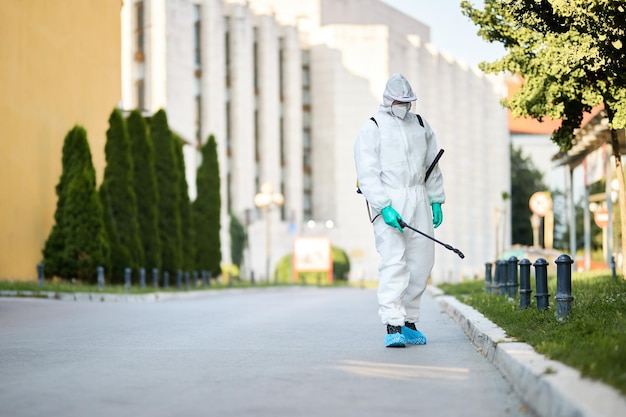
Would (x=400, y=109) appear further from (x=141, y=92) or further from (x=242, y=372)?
(x=141, y=92)

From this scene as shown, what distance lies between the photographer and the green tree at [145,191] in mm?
32031

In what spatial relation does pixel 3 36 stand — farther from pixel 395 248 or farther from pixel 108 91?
pixel 395 248

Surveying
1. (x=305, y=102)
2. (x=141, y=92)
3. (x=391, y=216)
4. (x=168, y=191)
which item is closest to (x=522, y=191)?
(x=305, y=102)

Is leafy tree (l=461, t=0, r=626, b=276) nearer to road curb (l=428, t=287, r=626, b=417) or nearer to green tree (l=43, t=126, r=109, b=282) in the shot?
road curb (l=428, t=287, r=626, b=417)

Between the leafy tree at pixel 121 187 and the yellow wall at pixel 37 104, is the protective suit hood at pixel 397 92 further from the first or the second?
the leafy tree at pixel 121 187

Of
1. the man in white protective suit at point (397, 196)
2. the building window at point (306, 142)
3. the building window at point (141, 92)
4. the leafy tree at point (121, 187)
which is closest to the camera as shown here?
the man in white protective suit at point (397, 196)

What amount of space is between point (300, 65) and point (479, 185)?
21.5 meters

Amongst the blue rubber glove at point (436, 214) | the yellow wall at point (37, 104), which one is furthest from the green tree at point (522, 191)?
the blue rubber glove at point (436, 214)

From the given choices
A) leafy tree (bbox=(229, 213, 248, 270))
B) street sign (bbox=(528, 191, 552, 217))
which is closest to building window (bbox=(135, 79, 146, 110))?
leafy tree (bbox=(229, 213, 248, 270))

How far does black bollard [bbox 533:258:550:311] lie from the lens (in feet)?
34.2

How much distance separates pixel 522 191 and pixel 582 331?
9424cm

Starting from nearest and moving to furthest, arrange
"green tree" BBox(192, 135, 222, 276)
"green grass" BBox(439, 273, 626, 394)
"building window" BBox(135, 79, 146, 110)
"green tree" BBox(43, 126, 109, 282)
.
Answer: "green grass" BBox(439, 273, 626, 394)
"green tree" BBox(43, 126, 109, 282)
"green tree" BBox(192, 135, 222, 276)
"building window" BBox(135, 79, 146, 110)

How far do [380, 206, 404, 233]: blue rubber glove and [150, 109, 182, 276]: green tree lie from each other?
25.3 metres

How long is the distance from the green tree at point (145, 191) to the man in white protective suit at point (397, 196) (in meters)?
22.8
